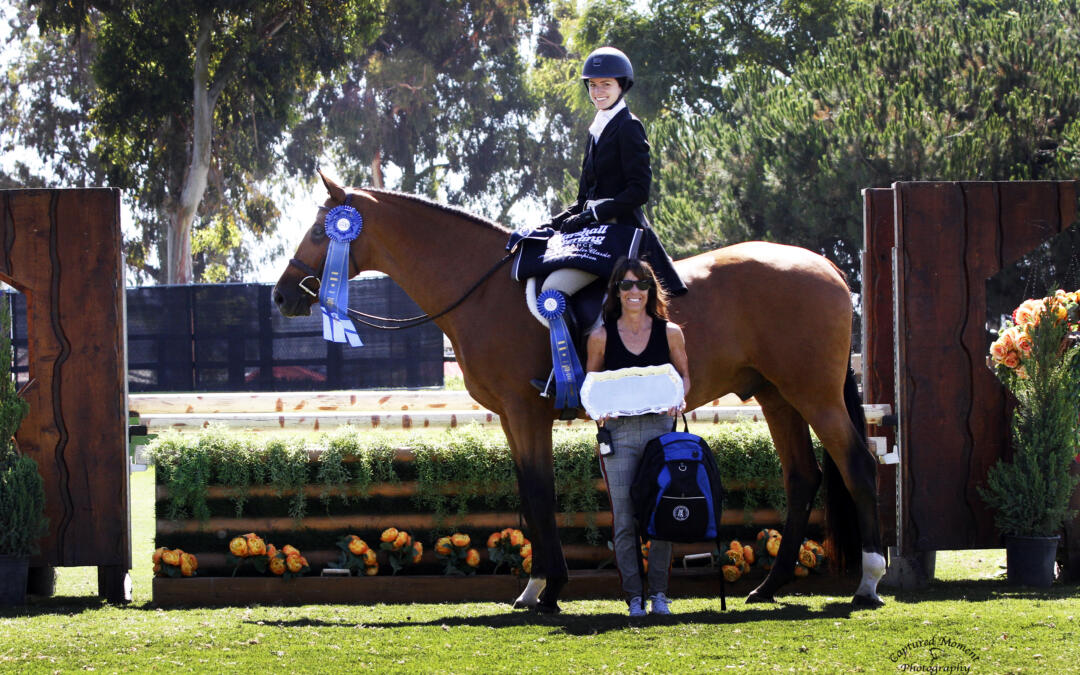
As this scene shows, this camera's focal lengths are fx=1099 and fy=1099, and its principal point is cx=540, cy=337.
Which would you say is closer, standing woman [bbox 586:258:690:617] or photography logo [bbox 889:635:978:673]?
→ photography logo [bbox 889:635:978:673]

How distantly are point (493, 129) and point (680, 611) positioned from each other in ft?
121

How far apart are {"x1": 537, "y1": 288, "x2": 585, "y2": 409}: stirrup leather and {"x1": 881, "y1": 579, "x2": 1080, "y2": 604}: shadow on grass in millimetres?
2258

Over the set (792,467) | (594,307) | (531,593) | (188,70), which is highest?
(188,70)

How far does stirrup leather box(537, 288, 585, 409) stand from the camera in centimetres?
556

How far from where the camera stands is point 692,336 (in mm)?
5953

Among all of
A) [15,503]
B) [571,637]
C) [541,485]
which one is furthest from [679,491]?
[15,503]

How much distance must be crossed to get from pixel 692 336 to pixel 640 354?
2.11ft

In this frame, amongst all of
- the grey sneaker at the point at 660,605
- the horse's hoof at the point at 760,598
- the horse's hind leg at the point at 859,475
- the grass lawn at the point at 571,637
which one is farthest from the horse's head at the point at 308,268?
the horse's hoof at the point at 760,598

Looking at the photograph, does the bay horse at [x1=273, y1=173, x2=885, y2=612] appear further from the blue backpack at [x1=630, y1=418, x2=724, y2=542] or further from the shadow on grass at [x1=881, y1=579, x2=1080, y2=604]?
the blue backpack at [x1=630, y1=418, x2=724, y2=542]

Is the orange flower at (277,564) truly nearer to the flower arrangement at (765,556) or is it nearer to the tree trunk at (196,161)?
the flower arrangement at (765,556)

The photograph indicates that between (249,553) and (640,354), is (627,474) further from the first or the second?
(249,553)

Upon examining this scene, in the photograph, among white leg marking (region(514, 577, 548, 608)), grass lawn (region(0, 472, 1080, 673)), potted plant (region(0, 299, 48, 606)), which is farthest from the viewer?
potted plant (region(0, 299, 48, 606))

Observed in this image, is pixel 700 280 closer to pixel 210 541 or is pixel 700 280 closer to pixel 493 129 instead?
pixel 210 541

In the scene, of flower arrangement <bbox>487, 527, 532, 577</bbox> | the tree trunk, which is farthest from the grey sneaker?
the tree trunk
